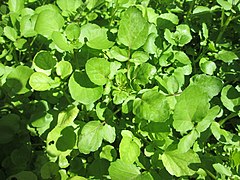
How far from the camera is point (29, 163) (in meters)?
1.17

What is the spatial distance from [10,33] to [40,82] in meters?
0.29

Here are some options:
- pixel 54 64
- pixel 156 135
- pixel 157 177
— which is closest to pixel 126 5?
pixel 54 64

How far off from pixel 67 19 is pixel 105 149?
0.46 meters

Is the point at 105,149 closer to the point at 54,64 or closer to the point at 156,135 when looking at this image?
the point at 156,135

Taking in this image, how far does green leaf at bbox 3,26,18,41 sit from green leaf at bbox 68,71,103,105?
14.1 inches

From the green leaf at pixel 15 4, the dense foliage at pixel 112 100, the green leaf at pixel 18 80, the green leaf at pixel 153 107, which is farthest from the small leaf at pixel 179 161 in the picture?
the green leaf at pixel 15 4

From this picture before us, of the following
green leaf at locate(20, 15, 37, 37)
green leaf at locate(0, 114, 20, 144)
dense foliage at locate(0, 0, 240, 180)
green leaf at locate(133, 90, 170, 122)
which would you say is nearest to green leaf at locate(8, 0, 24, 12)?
dense foliage at locate(0, 0, 240, 180)

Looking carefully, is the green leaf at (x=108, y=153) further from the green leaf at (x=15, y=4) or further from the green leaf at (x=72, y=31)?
the green leaf at (x=15, y=4)

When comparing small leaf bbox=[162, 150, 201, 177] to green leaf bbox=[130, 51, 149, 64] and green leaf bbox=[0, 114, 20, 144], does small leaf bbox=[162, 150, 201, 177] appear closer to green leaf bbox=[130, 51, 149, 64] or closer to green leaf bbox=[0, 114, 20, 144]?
green leaf bbox=[130, 51, 149, 64]

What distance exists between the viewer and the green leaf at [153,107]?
2.97ft

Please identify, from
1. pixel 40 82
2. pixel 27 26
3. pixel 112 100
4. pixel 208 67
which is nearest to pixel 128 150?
pixel 112 100

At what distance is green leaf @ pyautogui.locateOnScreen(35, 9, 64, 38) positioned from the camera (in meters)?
1.05

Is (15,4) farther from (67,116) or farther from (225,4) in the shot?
(225,4)

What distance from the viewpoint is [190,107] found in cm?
92
